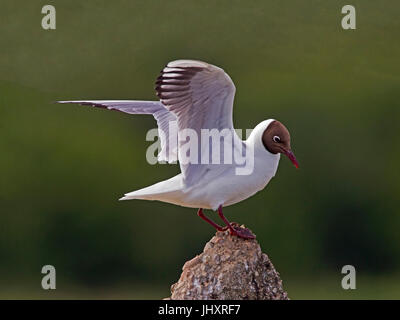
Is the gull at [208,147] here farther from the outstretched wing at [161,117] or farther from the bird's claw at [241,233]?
the outstretched wing at [161,117]

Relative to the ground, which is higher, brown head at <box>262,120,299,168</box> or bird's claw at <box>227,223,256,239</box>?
brown head at <box>262,120,299,168</box>

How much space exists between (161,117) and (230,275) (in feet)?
4.45

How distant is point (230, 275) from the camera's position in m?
5.76

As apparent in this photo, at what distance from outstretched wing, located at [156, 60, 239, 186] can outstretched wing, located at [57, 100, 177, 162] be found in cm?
28

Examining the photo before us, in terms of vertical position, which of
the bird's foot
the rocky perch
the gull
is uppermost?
the gull

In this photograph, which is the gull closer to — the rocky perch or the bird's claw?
the bird's claw

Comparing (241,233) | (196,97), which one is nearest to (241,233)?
(241,233)

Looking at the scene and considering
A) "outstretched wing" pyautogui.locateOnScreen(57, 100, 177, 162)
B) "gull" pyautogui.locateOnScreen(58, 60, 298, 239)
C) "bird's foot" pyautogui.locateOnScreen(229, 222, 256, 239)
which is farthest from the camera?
"outstretched wing" pyautogui.locateOnScreen(57, 100, 177, 162)

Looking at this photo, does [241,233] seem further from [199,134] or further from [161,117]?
[161,117]

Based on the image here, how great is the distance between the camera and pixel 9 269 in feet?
47.0

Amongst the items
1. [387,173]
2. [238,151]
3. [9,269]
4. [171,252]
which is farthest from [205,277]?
[387,173]

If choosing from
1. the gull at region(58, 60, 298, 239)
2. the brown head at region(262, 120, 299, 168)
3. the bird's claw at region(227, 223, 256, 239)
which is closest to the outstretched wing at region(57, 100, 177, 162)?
the gull at region(58, 60, 298, 239)

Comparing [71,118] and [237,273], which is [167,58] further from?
[237,273]

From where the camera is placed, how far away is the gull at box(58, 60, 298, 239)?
6.02m
